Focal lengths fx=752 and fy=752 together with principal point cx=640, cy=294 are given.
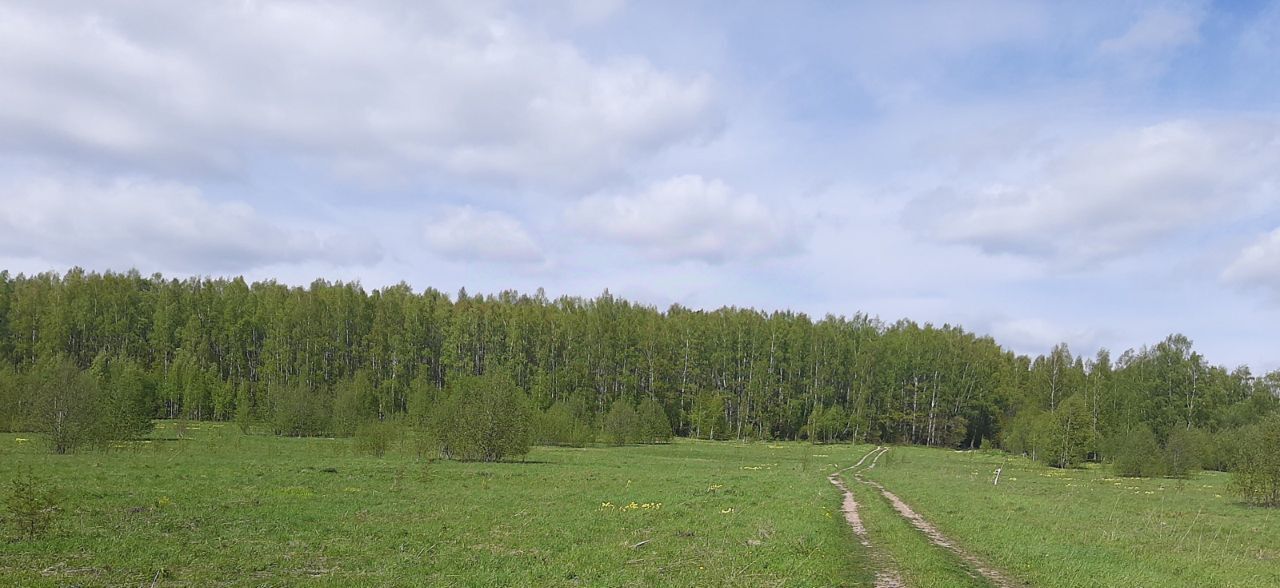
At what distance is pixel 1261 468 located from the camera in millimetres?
43250

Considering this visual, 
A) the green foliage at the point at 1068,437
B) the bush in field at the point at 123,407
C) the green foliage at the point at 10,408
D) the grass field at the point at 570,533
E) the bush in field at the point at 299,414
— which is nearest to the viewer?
the grass field at the point at 570,533

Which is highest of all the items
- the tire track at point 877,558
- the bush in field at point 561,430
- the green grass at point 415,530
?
the tire track at point 877,558

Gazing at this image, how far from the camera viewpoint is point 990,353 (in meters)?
158

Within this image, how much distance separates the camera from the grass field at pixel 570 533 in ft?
57.4

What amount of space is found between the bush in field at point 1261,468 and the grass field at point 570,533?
68.8 inches

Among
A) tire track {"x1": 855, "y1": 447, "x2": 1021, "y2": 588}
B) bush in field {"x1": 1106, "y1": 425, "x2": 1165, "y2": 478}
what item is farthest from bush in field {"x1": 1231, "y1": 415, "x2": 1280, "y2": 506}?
bush in field {"x1": 1106, "y1": 425, "x2": 1165, "y2": 478}

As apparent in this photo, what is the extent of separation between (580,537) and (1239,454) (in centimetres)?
4443

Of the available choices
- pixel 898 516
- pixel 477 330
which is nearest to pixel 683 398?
pixel 477 330

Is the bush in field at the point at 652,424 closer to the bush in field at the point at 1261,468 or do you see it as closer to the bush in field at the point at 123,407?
the bush in field at the point at 123,407

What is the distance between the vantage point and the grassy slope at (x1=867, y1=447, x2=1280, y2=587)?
19.0 meters

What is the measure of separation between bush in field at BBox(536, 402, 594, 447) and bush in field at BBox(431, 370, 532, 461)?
2841cm

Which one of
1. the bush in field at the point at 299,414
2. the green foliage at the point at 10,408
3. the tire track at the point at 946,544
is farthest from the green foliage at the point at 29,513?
the green foliage at the point at 10,408

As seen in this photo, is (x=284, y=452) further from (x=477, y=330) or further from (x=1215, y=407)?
(x=1215, y=407)

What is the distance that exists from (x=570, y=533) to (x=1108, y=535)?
1812 cm
